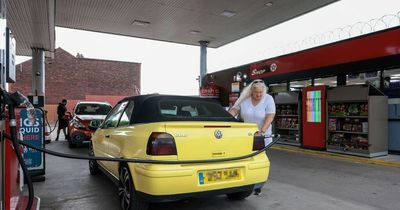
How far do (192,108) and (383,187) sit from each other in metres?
3.37

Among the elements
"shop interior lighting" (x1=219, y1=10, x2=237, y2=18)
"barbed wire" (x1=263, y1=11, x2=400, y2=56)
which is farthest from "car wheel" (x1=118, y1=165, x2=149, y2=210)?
"shop interior lighting" (x1=219, y1=10, x2=237, y2=18)

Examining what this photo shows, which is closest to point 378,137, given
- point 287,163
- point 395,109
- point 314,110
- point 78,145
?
point 395,109

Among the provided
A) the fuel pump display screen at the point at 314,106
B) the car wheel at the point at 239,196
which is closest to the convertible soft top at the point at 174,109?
the car wheel at the point at 239,196

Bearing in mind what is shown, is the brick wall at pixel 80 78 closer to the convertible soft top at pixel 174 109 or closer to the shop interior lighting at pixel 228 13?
the shop interior lighting at pixel 228 13

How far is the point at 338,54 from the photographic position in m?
9.04

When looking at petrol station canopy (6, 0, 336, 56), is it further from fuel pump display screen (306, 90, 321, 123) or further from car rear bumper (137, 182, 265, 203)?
car rear bumper (137, 182, 265, 203)

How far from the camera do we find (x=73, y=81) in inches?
1262

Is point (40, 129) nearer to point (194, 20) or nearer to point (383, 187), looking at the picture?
point (383, 187)

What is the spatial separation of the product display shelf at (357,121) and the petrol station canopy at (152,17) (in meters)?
3.49

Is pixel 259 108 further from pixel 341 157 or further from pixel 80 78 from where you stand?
pixel 80 78

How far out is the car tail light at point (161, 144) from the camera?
318cm

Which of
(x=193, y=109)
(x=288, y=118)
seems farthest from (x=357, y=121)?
(x=193, y=109)

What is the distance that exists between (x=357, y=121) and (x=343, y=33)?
2.66 metres

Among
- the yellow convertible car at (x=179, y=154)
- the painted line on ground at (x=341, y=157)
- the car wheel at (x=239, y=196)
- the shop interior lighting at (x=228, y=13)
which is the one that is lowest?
the painted line on ground at (x=341, y=157)
